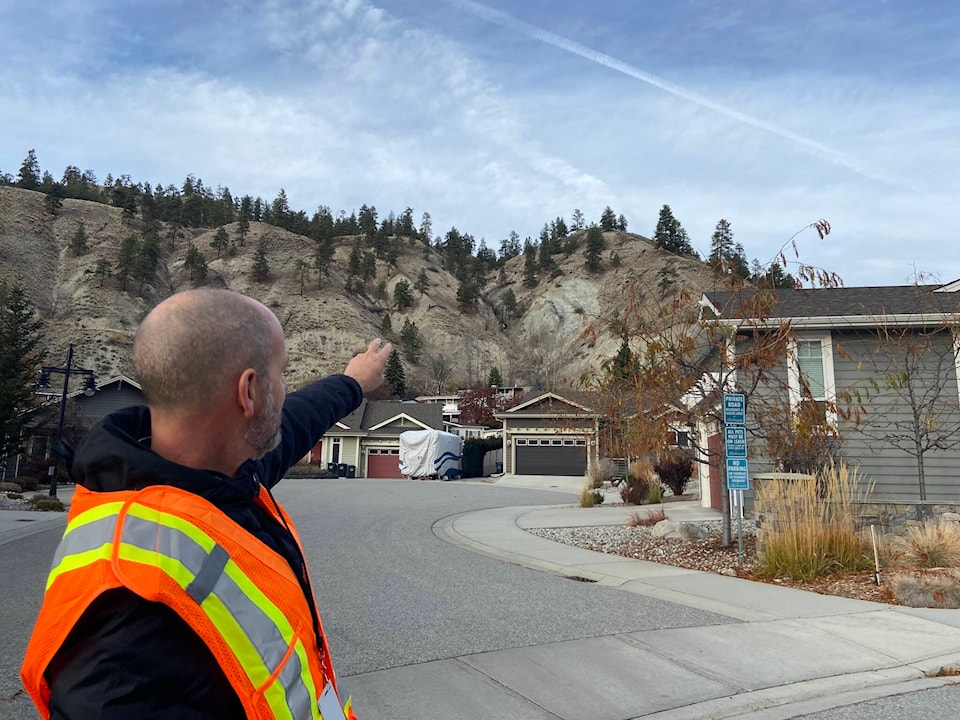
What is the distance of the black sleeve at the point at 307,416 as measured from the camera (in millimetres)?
2135

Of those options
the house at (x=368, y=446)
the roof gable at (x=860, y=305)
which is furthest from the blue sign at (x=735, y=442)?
the house at (x=368, y=446)

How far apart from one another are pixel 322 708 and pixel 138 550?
506mm

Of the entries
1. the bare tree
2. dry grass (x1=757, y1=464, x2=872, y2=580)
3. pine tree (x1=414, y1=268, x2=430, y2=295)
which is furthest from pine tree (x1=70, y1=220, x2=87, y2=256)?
dry grass (x1=757, y1=464, x2=872, y2=580)

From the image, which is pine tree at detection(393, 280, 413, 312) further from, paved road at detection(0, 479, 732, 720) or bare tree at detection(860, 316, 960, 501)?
bare tree at detection(860, 316, 960, 501)

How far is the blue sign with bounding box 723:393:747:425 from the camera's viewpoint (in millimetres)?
9578

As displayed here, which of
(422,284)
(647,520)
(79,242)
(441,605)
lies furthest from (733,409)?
(422,284)

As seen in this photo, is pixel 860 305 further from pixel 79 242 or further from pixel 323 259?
pixel 79 242

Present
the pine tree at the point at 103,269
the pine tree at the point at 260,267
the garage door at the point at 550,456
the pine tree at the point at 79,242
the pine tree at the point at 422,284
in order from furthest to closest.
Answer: the pine tree at the point at 422,284
the pine tree at the point at 260,267
the pine tree at the point at 79,242
the pine tree at the point at 103,269
the garage door at the point at 550,456

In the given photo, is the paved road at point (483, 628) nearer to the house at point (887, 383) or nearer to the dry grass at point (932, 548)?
the dry grass at point (932, 548)

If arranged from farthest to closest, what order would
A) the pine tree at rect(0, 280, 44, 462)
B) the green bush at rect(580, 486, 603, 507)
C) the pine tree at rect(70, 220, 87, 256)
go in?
1. the pine tree at rect(70, 220, 87, 256)
2. the pine tree at rect(0, 280, 44, 462)
3. the green bush at rect(580, 486, 603, 507)

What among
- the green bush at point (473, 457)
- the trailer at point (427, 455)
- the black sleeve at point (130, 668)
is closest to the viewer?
the black sleeve at point (130, 668)

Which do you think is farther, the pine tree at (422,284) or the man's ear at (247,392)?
the pine tree at (422,284)

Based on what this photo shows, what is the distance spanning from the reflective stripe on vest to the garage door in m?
37.2

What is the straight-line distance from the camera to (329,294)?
296 ft
